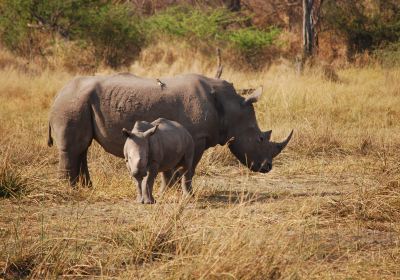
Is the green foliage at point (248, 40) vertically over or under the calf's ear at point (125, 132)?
under

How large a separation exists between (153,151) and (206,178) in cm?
221

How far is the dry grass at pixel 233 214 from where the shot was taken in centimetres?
454

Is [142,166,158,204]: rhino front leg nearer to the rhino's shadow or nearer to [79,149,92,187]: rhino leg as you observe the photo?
the rhino's shadow

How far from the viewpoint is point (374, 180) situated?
8266mm

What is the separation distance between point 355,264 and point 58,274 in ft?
5.75

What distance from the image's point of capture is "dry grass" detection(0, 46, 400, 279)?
4.54 meters

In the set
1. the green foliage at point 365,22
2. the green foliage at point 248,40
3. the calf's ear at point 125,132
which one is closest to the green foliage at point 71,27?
the green foliage at point 248,40

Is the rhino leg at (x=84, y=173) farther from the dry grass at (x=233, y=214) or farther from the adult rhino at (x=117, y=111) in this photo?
the dry grass at (x=233, y=214)

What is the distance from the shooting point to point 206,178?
29.2 ft

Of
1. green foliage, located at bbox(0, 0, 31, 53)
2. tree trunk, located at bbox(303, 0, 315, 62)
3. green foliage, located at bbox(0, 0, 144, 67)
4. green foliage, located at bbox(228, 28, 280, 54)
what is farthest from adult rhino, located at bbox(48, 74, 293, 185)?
green foliage, located at bbox(228, 28, 280, 54)

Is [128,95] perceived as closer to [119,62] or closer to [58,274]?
[58,274]

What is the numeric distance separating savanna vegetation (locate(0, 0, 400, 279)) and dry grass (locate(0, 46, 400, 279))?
15mm

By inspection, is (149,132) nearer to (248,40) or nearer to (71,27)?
(71,27)

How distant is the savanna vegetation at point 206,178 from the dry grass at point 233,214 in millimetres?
15
